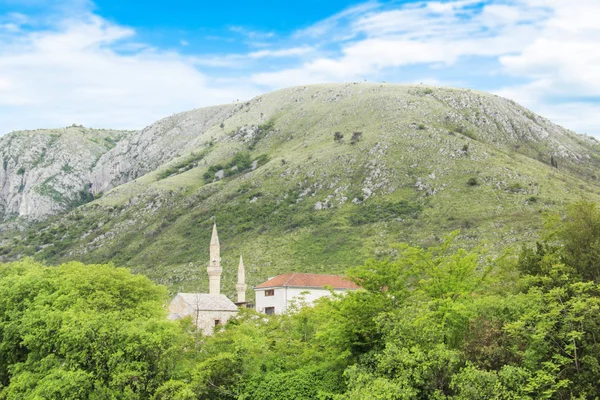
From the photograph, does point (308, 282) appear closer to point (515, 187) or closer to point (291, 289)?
point (291, 289)

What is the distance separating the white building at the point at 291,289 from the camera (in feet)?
295

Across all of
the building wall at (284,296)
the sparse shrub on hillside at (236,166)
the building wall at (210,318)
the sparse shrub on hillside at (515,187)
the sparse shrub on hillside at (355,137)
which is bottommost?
the building wall at (210,318)

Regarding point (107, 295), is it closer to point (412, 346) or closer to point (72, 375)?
point (72, 375)

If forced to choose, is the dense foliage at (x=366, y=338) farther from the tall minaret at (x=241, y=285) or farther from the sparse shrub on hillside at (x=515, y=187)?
the sparse shrub on hillside at (x=515, y=187)

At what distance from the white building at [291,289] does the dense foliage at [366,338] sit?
3003cm

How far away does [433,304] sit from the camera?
42031 millimetres

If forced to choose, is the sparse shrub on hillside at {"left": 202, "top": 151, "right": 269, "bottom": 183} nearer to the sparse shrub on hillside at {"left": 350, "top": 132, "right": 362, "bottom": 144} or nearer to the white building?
the sparse shrub on hillside at {"left": 350, "top": 132, "right": 362, "bottom": 144}

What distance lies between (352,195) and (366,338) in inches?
3981

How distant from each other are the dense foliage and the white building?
30.0 m

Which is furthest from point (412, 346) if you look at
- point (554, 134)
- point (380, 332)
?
point (554, 134)

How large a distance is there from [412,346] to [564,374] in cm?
827

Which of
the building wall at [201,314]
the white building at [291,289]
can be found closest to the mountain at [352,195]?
the white building at [291,289]

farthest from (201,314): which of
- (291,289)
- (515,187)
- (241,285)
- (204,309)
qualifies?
(515,187)

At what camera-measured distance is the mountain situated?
411 ft
